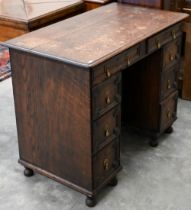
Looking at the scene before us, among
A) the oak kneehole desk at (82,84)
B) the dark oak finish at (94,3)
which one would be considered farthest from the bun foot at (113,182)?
the dark oak finish at (94,3)

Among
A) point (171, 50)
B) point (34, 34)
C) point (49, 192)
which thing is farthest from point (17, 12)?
point (49, 192)

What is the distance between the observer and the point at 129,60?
6.99 ft

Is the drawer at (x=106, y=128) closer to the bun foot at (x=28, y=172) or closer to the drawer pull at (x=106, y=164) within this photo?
the drawer pull at (x=106, y=164)

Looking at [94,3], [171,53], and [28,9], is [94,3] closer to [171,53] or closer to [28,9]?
[28,9]

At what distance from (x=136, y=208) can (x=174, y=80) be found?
2.84 ft

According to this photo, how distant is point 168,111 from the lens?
2699 mm

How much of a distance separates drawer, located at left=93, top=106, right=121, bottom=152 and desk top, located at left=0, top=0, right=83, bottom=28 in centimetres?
91

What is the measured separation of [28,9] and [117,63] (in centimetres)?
118

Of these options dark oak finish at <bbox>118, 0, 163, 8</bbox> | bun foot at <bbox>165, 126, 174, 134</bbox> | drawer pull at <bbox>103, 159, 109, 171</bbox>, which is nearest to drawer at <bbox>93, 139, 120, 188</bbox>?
drawer pull at <bbox>103, 159, 109, 171</bbox>

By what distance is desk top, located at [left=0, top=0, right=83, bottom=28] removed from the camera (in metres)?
2.77

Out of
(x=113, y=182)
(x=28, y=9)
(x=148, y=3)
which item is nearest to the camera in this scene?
(x=113, y=182)

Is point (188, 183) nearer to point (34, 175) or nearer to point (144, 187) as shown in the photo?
point (144, 187)

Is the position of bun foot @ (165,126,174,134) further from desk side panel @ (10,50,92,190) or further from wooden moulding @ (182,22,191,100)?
desk side panel @ (10,50,92,190)

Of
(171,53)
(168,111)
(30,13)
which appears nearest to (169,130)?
(168,111)
